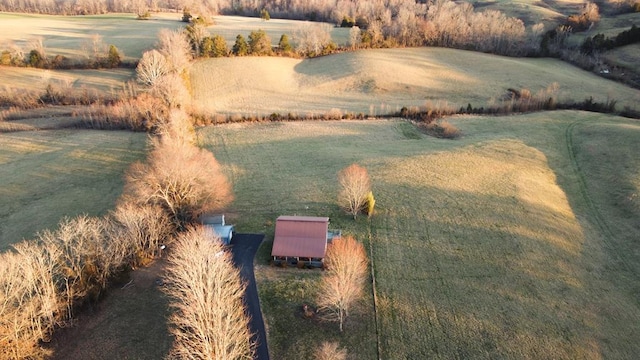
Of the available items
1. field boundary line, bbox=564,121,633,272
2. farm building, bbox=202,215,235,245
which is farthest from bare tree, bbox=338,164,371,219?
field boundary line, bbox=564,121,633,272

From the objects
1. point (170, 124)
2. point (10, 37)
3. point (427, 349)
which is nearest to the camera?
point (427, 349)

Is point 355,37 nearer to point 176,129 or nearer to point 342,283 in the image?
point 176,129

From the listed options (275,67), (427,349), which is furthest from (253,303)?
(275,67)

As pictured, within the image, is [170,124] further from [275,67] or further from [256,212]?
[275,67]

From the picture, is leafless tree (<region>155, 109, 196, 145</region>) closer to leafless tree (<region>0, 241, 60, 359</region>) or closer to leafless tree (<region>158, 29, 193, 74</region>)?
leafless tree (<region>0, 241, 60, 359</region>)

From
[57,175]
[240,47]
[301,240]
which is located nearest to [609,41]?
[240,47]

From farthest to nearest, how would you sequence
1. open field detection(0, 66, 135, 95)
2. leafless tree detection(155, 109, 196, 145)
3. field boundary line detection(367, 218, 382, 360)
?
open field detection(0, 66, 135, 95), leafless tree detection(155, 109, 196, 145), field boundary line detection(367, 218, 382, 360)
